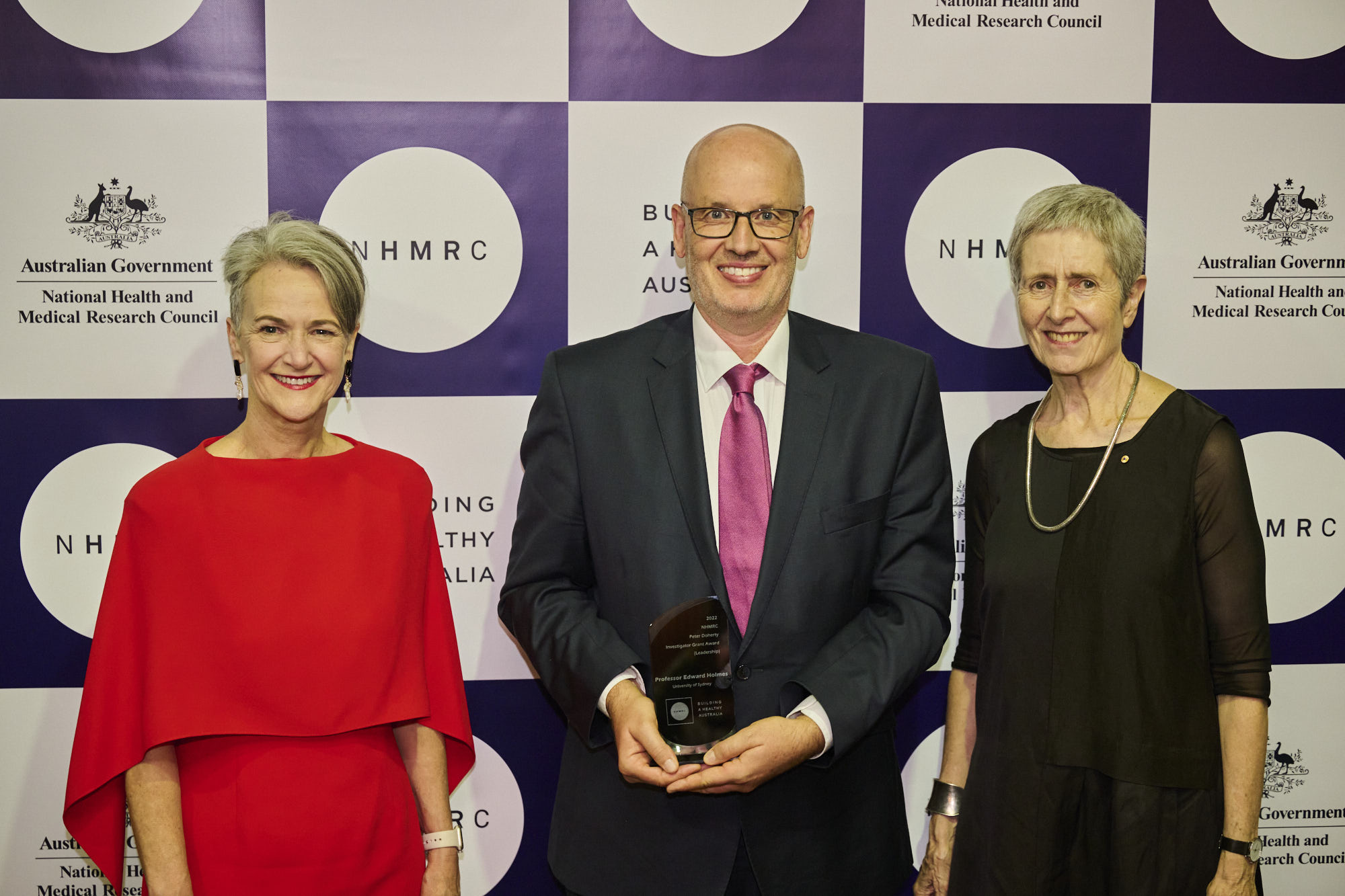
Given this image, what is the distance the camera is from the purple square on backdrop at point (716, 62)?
245 centimetres

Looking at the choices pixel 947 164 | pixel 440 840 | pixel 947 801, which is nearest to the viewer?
pixel 440 840

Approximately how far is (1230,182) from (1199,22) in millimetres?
415

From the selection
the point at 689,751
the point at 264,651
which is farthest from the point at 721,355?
the point at 264,651

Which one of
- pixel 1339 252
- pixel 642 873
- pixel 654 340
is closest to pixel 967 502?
pixel 654 340

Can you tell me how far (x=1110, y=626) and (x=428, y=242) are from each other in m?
1.77

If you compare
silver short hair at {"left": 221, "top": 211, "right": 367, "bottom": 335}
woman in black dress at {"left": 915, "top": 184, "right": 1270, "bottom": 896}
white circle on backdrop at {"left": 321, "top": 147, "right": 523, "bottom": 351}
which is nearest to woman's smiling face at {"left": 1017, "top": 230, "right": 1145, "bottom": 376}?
woman in black dress at {"left": 915, "top": 184, "right": 1270, "bottom": 896}

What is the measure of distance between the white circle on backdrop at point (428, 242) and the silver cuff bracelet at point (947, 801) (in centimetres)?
153

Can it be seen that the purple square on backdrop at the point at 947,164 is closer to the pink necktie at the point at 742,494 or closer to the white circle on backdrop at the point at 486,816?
the pink necktie at the point at 742,494

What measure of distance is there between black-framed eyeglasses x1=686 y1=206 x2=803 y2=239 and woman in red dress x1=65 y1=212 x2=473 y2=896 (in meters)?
0.71

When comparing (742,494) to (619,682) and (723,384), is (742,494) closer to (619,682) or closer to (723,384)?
(723,384)

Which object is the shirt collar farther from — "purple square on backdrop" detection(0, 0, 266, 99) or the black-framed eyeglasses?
"purple square on backdrop" detection(0, 0, 266, 99)

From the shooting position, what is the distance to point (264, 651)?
1.85 metres

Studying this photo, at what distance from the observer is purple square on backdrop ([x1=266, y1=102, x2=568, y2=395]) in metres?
2.43

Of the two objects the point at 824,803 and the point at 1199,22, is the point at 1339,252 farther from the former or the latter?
the point at 824,803
